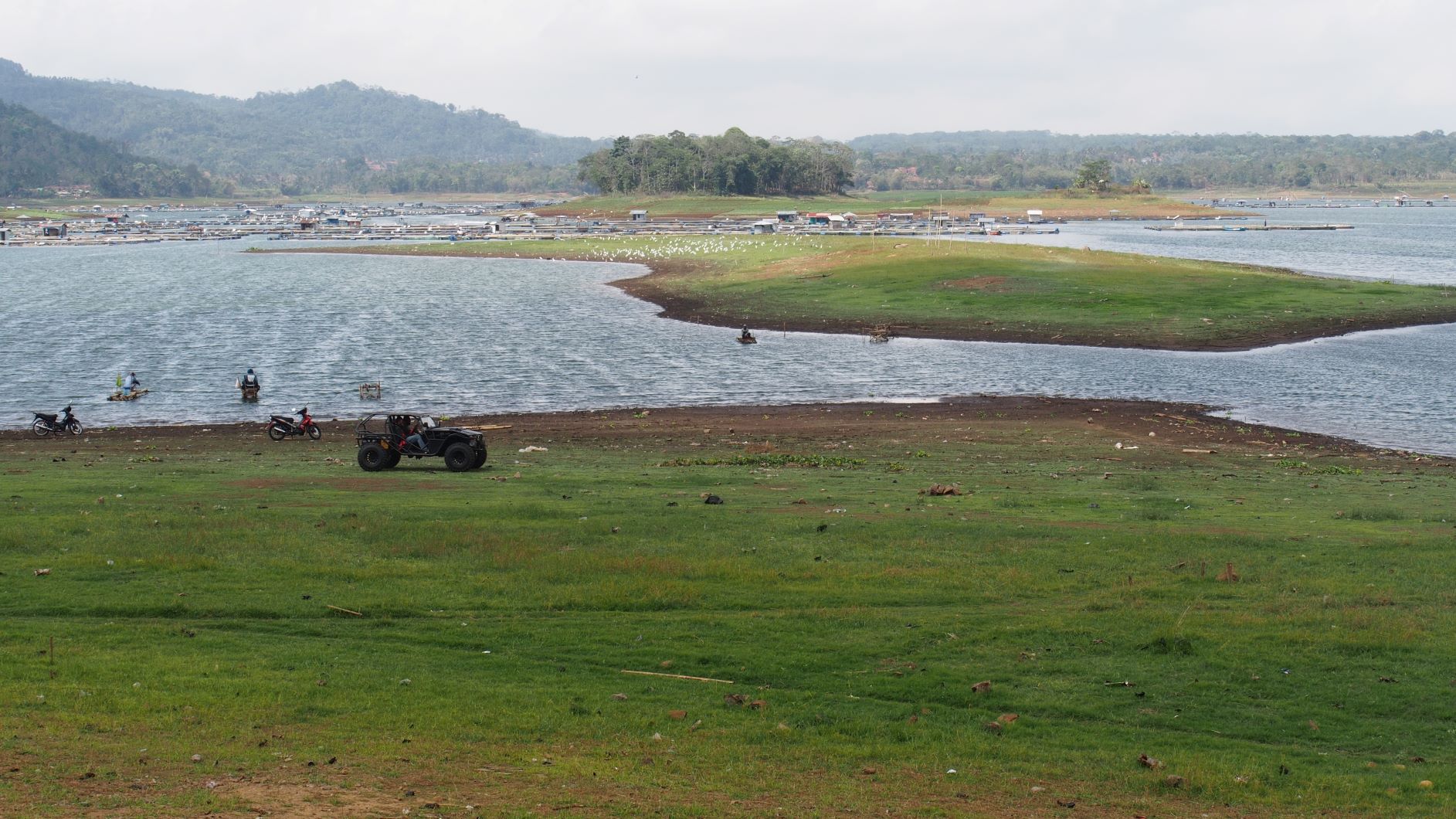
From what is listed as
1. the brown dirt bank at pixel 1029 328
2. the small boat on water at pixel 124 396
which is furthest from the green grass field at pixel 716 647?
the brown dirt bank at pixel 1029 328

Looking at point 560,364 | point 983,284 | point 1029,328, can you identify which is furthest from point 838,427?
point 983,284

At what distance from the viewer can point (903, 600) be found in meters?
19.7

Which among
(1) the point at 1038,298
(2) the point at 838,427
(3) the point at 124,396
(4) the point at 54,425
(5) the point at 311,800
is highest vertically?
(1) the point at 1038,298

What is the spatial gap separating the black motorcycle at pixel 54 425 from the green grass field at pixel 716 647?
1542cm

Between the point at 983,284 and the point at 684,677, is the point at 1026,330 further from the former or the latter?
the point at 684,677

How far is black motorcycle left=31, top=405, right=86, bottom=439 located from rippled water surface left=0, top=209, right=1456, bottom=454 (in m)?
3.68

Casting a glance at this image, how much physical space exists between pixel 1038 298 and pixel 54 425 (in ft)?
202

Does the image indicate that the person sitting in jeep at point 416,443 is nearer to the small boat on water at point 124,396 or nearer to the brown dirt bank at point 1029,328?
the small boat on water at point 124,396

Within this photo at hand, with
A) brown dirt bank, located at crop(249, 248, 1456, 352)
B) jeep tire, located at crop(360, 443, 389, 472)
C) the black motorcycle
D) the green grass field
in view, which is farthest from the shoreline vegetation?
jeep tire, located at crop(360, 443, 389, 472)

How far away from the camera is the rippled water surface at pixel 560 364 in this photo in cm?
5225

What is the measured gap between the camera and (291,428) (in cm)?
4222

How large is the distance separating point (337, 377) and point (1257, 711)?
172ft

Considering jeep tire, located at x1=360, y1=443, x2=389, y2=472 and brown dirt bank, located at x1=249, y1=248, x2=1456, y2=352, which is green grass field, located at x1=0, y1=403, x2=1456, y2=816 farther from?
brown dirt bank, located at x1=249, y1=248, x2=1456, y2=352

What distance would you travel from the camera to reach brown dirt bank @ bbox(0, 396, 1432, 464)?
41.4 metres
